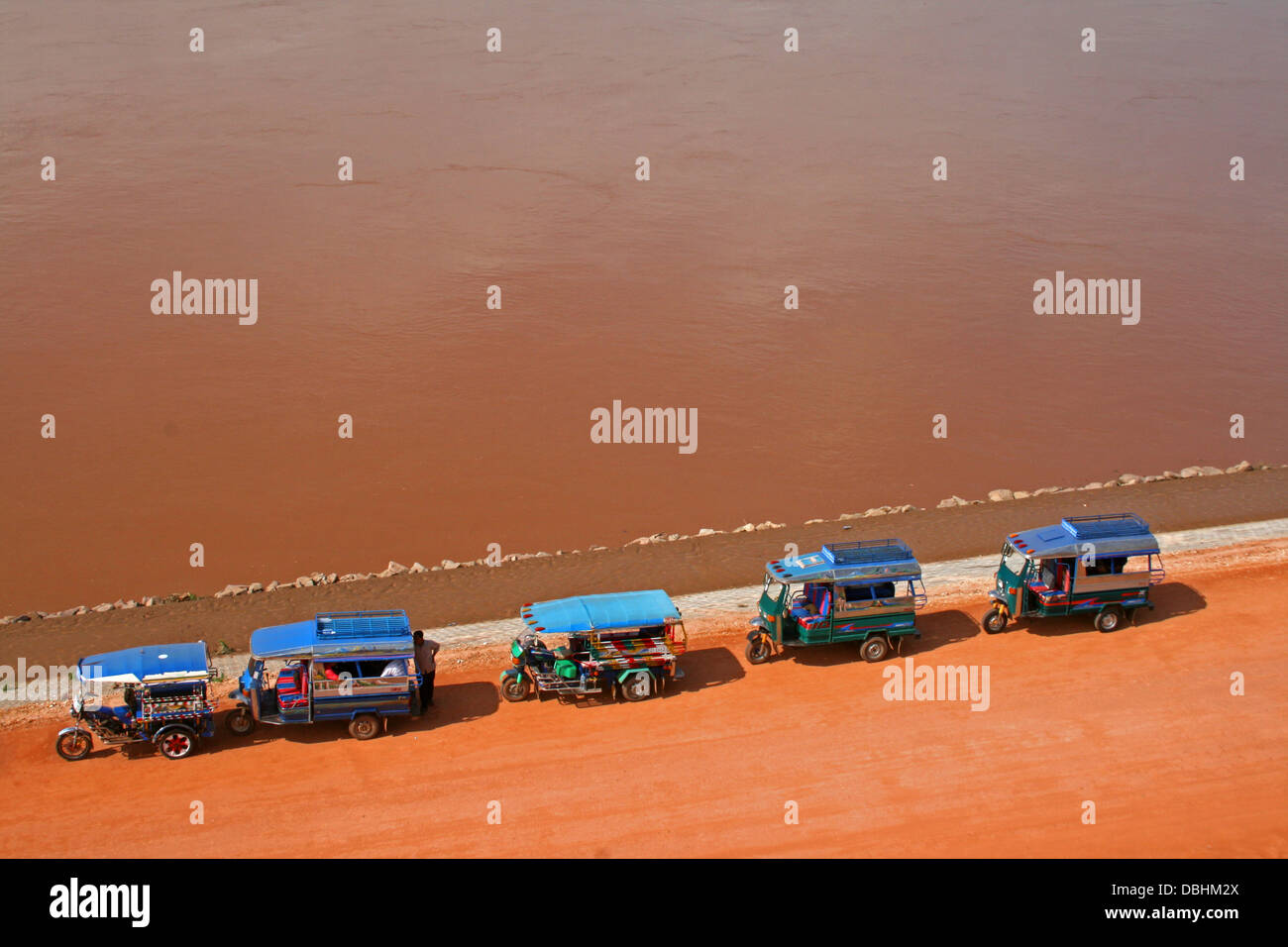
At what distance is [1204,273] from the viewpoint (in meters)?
42.5

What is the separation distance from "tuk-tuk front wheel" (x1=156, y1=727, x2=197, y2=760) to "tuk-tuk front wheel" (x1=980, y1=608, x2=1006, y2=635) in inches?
501

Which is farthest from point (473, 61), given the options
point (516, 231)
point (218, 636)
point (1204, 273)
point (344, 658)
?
point (344, 658)

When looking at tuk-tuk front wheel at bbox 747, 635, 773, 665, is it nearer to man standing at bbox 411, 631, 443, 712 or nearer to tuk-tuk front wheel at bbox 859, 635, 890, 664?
tuk-tuk front wheel at bbox 859, 635, 890, 664

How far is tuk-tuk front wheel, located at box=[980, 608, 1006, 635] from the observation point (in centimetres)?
2089

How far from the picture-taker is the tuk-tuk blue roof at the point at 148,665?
1711cm

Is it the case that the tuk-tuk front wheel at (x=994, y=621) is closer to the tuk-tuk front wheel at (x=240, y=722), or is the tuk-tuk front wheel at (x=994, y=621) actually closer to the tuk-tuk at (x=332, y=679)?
the tuk-tuk at (x=332, y=679)

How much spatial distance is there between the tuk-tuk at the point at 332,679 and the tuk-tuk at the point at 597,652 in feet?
5.98

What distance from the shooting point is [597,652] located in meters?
18.7

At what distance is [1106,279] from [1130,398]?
8.30 metres

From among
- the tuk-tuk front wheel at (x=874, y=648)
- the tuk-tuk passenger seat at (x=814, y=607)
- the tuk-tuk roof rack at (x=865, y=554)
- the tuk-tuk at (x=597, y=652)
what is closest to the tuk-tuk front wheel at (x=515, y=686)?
the tuk-tuk at (x=597, y=652)

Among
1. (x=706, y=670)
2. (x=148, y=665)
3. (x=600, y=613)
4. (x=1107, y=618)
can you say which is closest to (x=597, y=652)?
Answer: (x=600, y=613)

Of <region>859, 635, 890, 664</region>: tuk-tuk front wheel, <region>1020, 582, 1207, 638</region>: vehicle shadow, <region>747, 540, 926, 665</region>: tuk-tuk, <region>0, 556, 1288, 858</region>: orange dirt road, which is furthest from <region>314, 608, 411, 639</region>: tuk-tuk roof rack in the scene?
<region>1020, 582, 1207, 638</region>: vehicle shadow

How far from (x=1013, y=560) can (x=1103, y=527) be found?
285 centimetres

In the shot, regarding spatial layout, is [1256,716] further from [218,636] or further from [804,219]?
[804,219]
